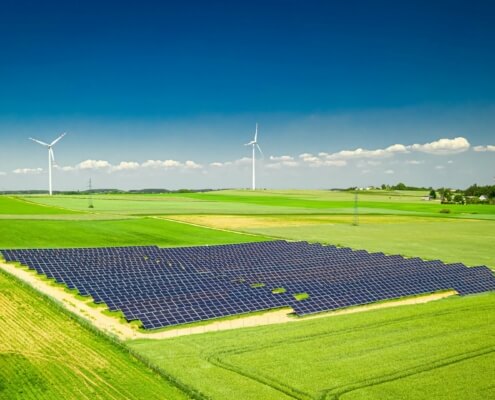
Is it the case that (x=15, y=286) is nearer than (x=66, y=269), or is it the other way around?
(x=15, y=286)

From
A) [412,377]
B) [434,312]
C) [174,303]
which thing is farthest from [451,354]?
[174,303]

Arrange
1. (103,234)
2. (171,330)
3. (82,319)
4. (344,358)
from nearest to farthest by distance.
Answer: (344,358), (171,330), (82,319), (103,234)

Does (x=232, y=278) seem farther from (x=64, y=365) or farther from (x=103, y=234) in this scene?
(x=103, y=234)

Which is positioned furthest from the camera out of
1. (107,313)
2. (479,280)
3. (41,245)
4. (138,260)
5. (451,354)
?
(41,245)

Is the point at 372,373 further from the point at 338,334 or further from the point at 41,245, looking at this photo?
the point at 41,245

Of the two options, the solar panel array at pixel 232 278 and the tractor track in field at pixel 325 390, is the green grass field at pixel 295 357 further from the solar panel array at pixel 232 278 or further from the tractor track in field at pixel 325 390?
the solar panel array at pixel 232 278

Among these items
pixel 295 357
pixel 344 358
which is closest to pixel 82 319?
pixel 295 357
